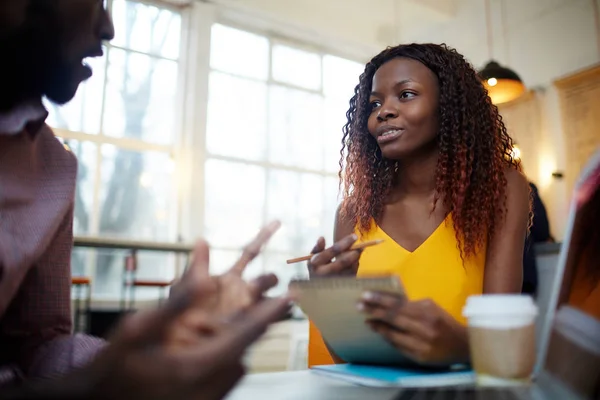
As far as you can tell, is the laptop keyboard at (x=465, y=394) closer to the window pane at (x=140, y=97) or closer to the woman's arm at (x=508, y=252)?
the woman's arm at (x=508, y=252)

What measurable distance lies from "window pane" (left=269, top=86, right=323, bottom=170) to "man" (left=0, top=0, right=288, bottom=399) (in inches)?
202

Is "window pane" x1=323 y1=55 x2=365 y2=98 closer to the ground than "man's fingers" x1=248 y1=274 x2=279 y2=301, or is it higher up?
higher up

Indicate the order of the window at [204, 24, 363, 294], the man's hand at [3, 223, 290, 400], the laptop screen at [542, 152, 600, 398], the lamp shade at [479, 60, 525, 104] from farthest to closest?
the window at [204, 24, 363, 294]
the lamp shade at [479, 60, 525, 104]
the laptop screen at [542, 152, 600, 398]
the man's hand at [3, 223, 290, 400]

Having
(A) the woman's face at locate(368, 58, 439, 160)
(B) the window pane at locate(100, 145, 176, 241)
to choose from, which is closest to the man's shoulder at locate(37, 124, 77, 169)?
(A) the woman's face at locate(368, 58, 439, 160)

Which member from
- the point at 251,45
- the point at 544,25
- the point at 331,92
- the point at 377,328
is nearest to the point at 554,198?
the point at 544,25

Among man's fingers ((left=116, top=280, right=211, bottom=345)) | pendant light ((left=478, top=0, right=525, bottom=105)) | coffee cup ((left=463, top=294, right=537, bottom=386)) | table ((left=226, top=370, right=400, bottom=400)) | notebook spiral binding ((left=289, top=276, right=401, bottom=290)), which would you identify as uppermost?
pendant light ((left=478, top=0, right=525, bottom=105))

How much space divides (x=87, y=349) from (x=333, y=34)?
586 cm

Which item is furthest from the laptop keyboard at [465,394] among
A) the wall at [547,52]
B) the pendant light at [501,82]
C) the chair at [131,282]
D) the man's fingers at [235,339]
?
the wall at [547,52]

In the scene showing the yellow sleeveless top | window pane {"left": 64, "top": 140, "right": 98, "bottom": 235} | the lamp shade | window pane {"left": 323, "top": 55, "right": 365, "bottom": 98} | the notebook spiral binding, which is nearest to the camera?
the notebook spiral binding

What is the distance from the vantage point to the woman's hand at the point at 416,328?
714mm

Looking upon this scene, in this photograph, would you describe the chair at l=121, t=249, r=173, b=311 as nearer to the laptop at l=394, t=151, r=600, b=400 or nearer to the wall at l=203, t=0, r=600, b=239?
the wall at l=203, t=0, r=600, b=239

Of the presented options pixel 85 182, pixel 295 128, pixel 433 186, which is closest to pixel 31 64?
pixel 433 186

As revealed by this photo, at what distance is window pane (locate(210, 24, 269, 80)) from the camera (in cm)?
564

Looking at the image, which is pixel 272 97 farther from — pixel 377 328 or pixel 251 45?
pixel 377 328
